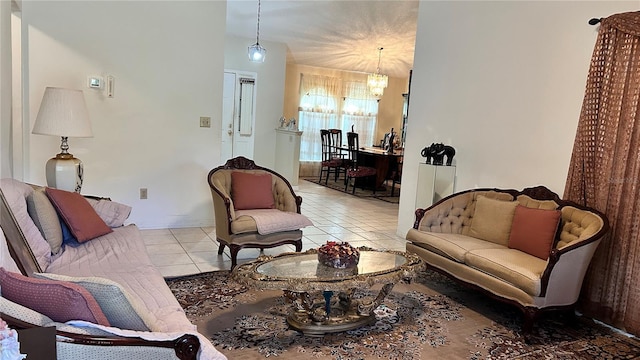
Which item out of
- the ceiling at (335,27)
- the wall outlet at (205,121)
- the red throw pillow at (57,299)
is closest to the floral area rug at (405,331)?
the red throw pillow at (57,299)

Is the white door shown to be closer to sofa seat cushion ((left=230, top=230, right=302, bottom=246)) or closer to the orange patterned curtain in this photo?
sofa seat cushion ((left=230, top=230, right=302, bottom=246))

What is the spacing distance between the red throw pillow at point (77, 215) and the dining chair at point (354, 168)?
224 inches

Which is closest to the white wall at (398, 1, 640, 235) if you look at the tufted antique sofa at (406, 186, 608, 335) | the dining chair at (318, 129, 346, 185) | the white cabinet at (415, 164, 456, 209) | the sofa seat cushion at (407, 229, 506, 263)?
the white cabinet at (415, 164, 456, 209)

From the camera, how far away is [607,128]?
3090 mm

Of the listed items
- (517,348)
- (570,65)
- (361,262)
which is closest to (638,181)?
(570,65)

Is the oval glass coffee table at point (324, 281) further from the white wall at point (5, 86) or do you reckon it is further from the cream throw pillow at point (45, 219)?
the white wall at point (5, 86)

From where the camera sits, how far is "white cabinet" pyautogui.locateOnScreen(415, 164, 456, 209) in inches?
180

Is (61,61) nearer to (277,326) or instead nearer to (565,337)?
(277,326)

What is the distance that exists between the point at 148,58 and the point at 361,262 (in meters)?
3.32

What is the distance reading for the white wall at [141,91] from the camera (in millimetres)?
4367

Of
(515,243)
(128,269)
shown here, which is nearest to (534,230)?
(515,243)

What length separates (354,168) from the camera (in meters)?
8.75

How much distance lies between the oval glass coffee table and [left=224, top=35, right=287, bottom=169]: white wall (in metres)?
5.37

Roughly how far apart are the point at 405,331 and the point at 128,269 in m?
1.70
